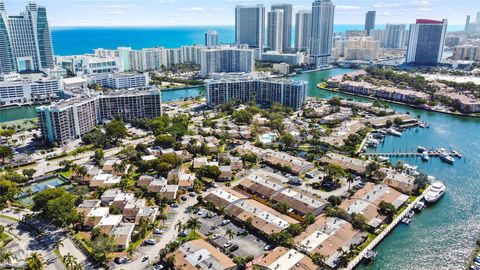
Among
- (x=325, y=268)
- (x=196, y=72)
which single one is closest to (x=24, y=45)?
(x=196, y=72)

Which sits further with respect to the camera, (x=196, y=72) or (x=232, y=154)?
(x=196, y=72)

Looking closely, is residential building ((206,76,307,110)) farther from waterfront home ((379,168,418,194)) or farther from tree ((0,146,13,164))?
tree ((0,146,13,164))

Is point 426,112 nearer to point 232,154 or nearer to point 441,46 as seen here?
point 232,154

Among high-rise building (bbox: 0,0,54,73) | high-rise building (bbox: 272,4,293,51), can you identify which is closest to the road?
high-rise building (bbox: 0,0,54,73)

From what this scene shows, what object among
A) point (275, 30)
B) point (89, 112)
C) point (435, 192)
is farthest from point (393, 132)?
point (275, 30)

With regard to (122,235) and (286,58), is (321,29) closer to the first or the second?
(286,58)
